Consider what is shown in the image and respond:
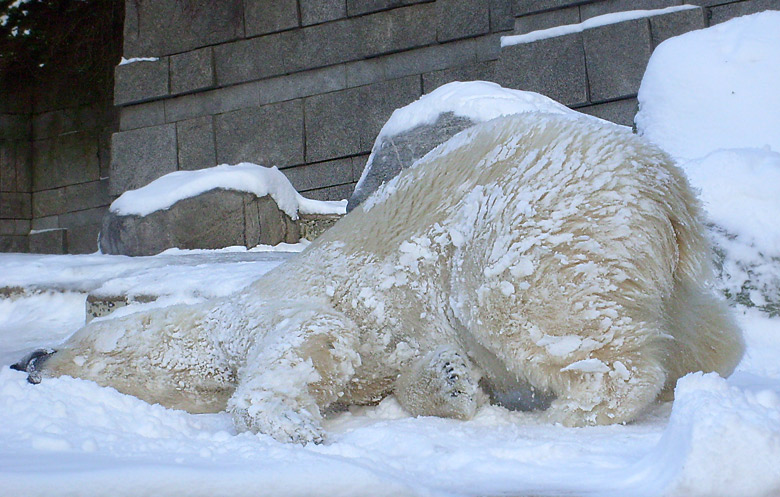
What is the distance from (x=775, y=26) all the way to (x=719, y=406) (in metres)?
3.49

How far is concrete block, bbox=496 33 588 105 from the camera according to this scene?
679 cm

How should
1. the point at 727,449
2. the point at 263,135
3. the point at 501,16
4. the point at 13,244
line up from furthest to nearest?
the point at 13,244 → the point at 263,135 → the point at 501,16 → the point at 727,449

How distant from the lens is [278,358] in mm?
2285

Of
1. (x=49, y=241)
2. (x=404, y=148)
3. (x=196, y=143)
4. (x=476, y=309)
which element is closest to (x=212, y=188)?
(x=404, y=148)

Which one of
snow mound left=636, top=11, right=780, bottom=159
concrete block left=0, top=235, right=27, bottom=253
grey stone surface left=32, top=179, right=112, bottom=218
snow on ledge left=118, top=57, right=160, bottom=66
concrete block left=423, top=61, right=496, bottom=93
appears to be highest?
snow on ledge left=118, top=57, right=160, bottom=66

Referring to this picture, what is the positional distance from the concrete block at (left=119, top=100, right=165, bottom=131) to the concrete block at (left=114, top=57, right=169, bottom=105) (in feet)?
0.32

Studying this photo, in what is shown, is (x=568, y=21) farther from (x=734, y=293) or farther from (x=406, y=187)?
(x=406, y=187)

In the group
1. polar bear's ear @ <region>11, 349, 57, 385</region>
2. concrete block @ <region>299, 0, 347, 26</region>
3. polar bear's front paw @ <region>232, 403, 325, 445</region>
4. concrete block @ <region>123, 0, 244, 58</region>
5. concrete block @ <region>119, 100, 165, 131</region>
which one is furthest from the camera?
concrete block @ <region>119, 100, 165, 131</region>

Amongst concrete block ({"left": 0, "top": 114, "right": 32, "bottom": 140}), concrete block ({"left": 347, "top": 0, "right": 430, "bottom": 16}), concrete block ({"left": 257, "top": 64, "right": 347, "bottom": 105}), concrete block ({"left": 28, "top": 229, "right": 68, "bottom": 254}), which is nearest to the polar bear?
concrete block ({"left": 347, "top": 0, "right": 430, "bottom": 16})

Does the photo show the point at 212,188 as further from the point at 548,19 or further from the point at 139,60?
the point at 139,60

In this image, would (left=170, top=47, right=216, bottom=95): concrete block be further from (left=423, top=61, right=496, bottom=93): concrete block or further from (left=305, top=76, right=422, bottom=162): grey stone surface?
(left=423, top=61, right=496, bottom=93): concrete block

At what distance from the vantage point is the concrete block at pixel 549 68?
6785 mm

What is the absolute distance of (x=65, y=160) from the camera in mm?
12719

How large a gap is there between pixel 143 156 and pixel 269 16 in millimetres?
2121
